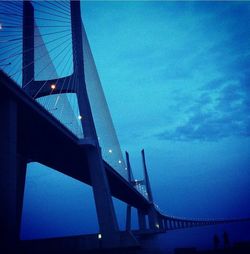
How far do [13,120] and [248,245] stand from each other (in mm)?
8659

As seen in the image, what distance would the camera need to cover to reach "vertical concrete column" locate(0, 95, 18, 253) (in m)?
9.51

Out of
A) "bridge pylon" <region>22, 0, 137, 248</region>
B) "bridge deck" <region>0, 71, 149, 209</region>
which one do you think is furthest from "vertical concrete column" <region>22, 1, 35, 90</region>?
"bridge deck" <region>0, 71, 149, 209</region>

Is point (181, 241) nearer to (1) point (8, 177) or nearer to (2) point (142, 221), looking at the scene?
(1) point (8, 177)

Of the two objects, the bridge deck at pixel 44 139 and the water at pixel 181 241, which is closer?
the bridge deck at pixel 44 139

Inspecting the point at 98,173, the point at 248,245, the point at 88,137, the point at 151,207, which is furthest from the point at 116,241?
the point at 151,207

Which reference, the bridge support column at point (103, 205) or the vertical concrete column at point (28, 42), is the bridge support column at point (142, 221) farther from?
the vertical concrete column at point (28, 42)

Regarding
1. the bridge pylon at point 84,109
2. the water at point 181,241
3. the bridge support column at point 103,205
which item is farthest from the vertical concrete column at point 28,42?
the water at point 181,241

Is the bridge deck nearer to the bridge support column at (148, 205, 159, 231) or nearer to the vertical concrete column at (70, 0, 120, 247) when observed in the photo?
the vertical concrete column at (70, 0, 120, 247)

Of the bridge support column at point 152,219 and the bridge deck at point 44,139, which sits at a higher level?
the bridge deck at point 44,139

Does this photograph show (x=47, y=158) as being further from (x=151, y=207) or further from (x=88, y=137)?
(x=151, y=207)

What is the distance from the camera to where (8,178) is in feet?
33.2

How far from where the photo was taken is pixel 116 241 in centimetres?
1694

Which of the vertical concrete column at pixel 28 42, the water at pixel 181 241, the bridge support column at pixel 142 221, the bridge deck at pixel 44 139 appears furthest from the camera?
the bridge support column at pixel 142 221

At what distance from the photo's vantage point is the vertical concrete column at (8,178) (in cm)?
951
